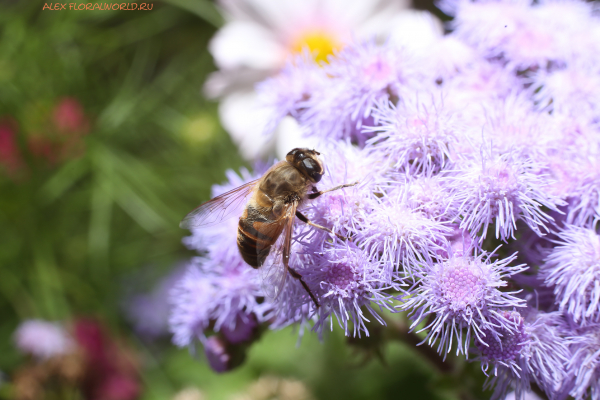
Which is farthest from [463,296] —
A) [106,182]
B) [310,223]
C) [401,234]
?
[106,182]

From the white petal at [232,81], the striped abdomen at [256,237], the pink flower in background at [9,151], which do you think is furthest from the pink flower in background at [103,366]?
the striped abdomen at [256,237]

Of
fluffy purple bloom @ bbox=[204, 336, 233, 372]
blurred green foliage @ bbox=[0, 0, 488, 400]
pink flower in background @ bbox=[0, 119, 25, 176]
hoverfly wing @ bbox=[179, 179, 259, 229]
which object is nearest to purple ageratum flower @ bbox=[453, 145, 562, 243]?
hoverfly wing @ bbox=[179, 179, 259, 229]

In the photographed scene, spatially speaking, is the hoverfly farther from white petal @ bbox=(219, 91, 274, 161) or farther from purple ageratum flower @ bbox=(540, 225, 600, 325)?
white petal @ bbox=(219, 91, 274, 161)

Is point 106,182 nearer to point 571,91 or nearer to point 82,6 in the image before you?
point 82,6

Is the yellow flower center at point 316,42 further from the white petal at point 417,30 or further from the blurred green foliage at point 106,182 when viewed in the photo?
the blurred green foliage at point 106,182

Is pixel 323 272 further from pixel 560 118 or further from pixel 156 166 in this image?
pixel 156 166

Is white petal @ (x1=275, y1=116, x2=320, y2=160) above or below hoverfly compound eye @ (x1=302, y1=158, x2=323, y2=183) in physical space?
below
